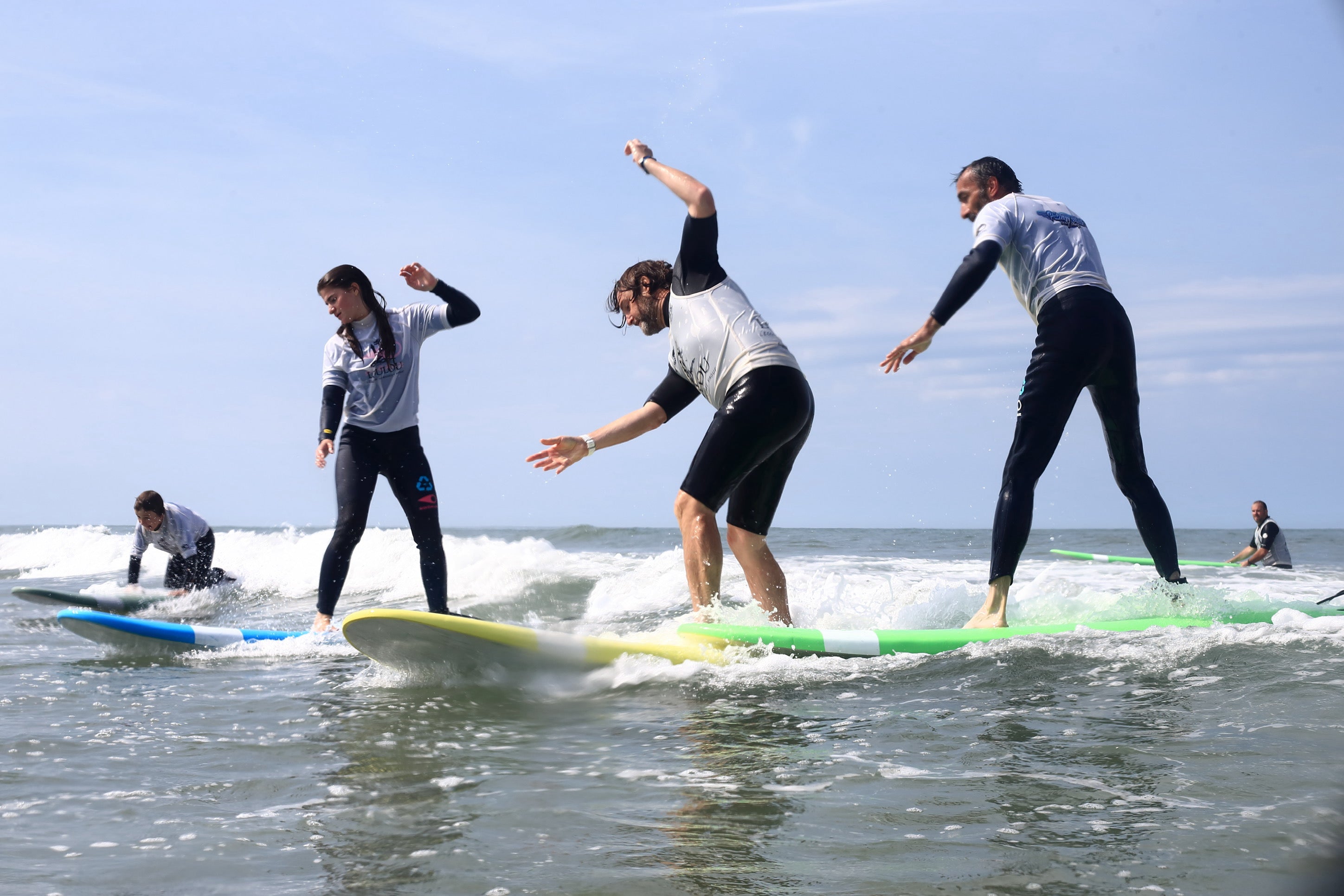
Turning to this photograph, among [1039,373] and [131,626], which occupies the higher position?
[1039,373]

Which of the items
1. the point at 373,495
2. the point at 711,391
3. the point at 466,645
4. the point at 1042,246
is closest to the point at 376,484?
the point at 373,495

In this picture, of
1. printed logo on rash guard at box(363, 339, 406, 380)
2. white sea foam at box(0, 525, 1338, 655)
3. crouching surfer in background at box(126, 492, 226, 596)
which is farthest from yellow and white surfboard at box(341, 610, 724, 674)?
crouching surfer in background at box(126, 492, 226, 596)

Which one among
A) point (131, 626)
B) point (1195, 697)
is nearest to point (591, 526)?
point (131, 626)

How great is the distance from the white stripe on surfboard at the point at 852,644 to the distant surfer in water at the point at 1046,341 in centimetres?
46

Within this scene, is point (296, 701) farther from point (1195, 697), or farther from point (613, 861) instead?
point (1195, 697)

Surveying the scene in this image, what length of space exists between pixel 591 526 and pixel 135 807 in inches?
1037

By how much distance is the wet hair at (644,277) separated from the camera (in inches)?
156

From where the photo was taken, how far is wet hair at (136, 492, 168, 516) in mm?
7363

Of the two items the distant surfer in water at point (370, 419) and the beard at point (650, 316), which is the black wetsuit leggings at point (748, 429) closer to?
the beard at point (650, 316)

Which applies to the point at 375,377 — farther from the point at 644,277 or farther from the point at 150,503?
the point at 150,503

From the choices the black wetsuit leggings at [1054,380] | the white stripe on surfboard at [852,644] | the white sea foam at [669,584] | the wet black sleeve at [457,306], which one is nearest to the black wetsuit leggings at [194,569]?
the white sea foam at [669,584]

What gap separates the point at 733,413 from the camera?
12.2 ft

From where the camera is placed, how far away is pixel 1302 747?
99.4 inches

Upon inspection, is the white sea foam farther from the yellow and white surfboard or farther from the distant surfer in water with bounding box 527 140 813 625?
the distant surfer in water with bounding box 527 140 813 625
